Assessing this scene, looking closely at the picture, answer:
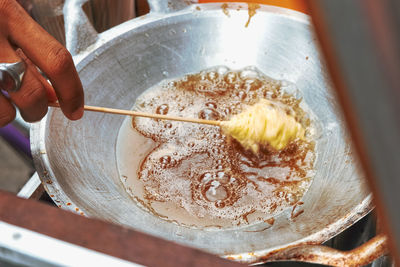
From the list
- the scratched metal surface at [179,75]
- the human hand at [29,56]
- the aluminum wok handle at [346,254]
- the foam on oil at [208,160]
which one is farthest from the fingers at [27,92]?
the aluminum wok handle at [346,254]

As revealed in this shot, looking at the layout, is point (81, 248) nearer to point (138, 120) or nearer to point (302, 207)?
→ point (302, 207)

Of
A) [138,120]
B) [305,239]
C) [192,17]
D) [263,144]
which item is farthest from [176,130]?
[305,239]

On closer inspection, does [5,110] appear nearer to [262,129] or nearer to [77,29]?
[77,29]

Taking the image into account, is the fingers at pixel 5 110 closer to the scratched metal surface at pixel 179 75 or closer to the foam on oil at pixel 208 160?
the scratched metal surface at pixel 179 75

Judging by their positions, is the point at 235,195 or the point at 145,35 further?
the point at 145,35

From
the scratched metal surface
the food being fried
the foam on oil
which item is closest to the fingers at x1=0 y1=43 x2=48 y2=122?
the scratched metal surface
